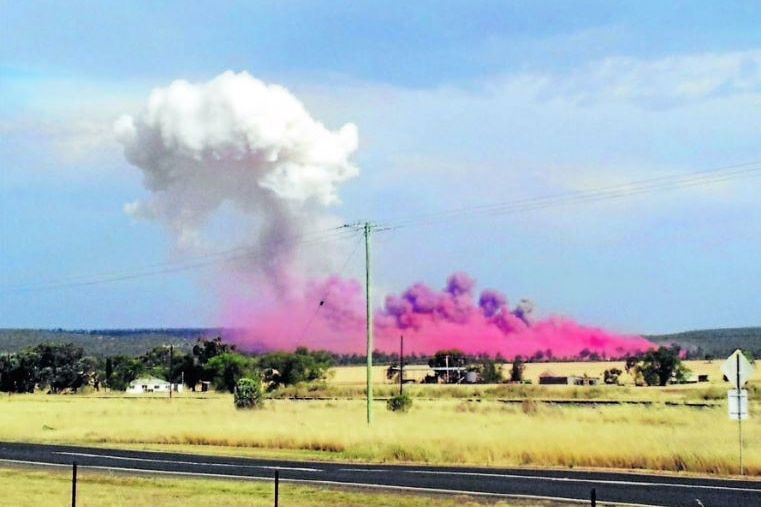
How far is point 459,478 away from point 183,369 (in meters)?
118

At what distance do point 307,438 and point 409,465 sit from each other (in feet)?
29.8

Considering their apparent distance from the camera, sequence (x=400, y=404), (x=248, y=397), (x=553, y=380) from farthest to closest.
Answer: (x=553, y=380), (x=248, y=397), (x=400, y=404)

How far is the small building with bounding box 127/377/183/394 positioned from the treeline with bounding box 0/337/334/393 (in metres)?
1.70

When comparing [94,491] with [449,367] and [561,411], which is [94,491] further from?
[449,367]

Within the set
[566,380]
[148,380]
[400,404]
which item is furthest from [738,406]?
[148,380]

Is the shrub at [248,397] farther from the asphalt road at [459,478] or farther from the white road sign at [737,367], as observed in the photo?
the white road sign at [737,367]

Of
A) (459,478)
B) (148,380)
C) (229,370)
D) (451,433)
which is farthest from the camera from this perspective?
(148,380)

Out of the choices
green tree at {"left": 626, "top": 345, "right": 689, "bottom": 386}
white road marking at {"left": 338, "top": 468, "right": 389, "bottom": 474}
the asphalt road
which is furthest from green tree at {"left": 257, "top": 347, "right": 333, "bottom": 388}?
white road marking at {"left": 338, "top": 468, "right": 389, "bottom": 474}

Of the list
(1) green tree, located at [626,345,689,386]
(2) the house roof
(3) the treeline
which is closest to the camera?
(1) green tree, located at [626,345,689,386]

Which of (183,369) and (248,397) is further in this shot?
(183,369)

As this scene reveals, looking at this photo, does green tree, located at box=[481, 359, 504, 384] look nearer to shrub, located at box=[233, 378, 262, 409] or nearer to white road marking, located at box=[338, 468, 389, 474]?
shrub, located at box=[233, 378, 262, 409]

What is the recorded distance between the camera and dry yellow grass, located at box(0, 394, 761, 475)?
33.3 metres

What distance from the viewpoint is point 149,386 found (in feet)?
458

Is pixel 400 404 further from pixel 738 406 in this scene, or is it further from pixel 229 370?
pixel 229 370
